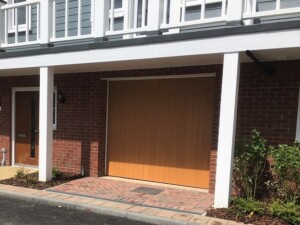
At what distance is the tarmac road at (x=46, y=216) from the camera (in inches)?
189

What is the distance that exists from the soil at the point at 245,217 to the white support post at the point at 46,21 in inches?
173

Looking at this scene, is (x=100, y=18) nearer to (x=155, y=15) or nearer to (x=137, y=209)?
(x=155, y=15)

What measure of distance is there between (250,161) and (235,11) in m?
2.33

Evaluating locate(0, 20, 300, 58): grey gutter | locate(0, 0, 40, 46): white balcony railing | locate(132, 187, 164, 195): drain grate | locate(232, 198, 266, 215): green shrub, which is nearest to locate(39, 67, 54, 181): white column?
locate(0, 20, 300, 58): grey gutter

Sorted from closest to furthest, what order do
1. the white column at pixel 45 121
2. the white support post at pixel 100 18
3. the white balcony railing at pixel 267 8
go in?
the white balcony railing at pixel 267 8
the white support post at pixel 100 18
the white column at pixel 45 121

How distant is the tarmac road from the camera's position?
4809 mm

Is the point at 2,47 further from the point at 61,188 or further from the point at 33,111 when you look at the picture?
the point at 61,188

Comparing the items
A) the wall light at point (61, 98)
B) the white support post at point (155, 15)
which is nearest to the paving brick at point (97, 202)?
the white support post at point (155, 15)

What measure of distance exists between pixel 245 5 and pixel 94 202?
12.6 feet

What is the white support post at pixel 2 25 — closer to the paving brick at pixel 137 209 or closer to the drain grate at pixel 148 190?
the drain grate at pixel 148 190

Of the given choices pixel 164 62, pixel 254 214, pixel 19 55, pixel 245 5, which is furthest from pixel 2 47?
pixel 254 214

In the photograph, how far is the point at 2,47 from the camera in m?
7.05

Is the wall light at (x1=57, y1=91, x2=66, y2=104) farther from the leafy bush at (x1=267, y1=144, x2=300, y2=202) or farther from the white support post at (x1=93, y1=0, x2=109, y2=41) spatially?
the leafy bush at (x1=267, y1=144, x2=300, y2=202)

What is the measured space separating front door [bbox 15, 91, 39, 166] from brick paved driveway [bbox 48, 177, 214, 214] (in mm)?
2214
